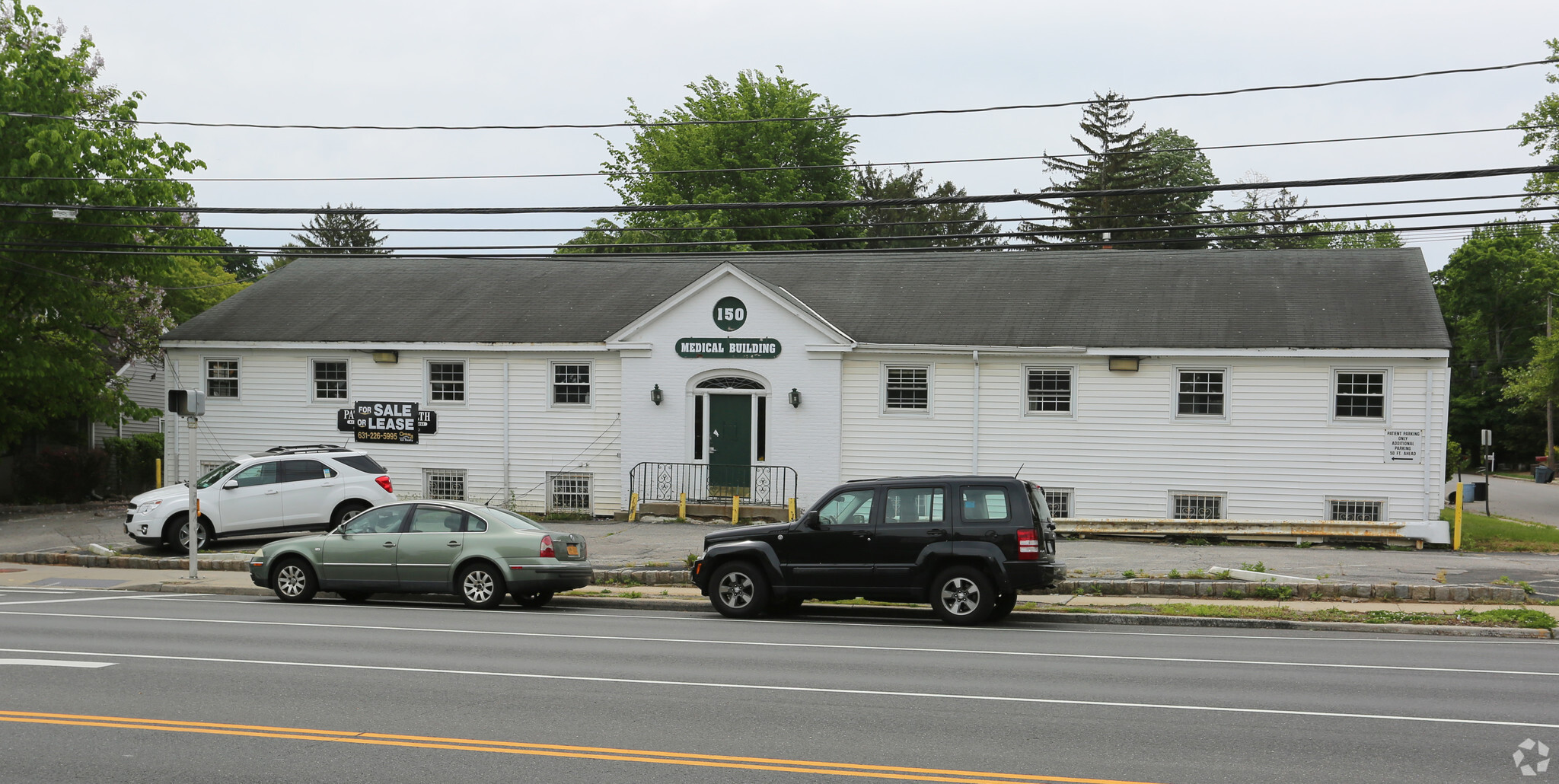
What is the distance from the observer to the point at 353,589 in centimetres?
1634

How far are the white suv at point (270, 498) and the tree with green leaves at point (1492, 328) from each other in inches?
2750

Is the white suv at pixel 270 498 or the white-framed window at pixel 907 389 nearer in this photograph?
the white suv at pixel 270 498

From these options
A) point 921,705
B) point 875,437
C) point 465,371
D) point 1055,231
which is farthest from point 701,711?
point 1055,231

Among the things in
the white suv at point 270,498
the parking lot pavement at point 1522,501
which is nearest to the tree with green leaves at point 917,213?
the parking lot pavement at point 1522,501

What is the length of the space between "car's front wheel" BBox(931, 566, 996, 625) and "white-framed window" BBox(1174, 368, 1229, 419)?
1117 cm

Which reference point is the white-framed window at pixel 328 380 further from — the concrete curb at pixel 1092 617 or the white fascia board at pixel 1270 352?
the white fascia board at pixel 1270 352

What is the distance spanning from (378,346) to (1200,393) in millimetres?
17854

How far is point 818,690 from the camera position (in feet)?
32.6

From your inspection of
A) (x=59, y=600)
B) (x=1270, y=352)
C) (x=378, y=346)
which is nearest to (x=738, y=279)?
(x=378, y=346)

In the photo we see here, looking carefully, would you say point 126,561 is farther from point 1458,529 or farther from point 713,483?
point 1458,529

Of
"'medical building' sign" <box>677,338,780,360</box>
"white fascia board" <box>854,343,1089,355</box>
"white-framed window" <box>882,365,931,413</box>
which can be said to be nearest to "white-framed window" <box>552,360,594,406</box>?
"'medical building' sign" <box>677,338,780,360</box>

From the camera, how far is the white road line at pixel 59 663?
10844 millimetres

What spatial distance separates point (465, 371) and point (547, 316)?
2.26 metres

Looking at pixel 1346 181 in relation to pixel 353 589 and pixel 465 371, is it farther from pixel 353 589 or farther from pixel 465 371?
pixel 465 371
